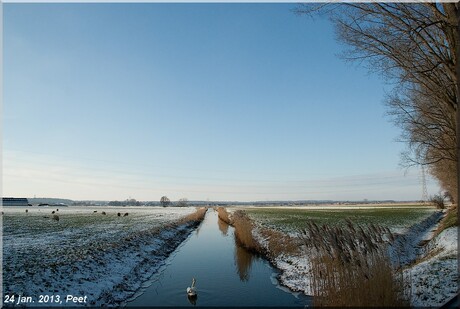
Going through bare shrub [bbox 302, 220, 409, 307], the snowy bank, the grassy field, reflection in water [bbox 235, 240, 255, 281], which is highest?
bare shrub [bbox 302, 220, 409, 307]

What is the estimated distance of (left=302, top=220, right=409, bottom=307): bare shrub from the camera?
22.7ft

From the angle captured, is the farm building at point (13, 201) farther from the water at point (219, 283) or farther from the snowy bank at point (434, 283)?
the snowy bank at point (434, 283)

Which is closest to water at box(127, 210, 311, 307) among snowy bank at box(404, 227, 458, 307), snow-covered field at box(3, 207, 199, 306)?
snow-covered field at box(3, 207, 199, 306)

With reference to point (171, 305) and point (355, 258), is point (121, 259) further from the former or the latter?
point (355, 258)

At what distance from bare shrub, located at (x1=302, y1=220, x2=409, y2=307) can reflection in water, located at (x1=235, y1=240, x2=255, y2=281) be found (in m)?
6.66

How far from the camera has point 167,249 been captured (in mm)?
23516

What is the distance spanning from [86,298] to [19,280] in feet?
7.25

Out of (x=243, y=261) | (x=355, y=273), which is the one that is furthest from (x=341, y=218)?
(x=355, y=273)

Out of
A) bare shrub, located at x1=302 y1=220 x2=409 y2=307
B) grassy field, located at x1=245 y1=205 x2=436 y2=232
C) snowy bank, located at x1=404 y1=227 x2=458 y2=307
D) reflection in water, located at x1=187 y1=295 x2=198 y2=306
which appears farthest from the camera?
grassy field, located at x1=245 y1=205 x2=436 y2=232

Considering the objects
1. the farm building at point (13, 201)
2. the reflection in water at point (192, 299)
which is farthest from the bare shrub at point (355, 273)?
the farm building at point (13, 201)

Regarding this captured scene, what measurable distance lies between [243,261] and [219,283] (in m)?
5.20

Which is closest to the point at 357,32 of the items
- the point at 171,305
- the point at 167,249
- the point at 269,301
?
the point at 269,301

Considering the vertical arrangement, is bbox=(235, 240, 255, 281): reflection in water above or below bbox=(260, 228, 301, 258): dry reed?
below

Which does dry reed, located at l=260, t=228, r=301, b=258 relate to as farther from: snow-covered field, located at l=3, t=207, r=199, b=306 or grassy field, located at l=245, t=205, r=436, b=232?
snow-covered field, located at l=3, t=207, r=199, b=306
